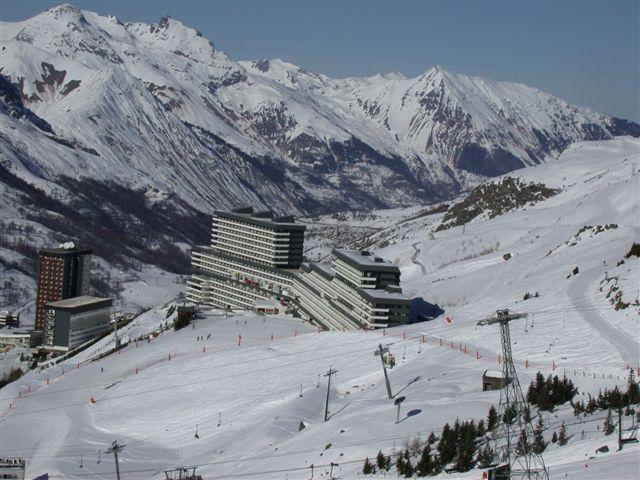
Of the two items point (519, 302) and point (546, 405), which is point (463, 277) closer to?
point (519, 302)

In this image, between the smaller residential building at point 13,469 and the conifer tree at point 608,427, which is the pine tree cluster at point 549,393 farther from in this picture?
the smaller residential building at point 13,469

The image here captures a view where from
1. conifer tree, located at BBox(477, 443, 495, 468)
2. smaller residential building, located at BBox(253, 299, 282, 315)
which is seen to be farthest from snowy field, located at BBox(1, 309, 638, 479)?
smaller residential building, located at BBox(253, 299, 282, 315)

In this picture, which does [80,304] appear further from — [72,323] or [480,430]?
[480,430]

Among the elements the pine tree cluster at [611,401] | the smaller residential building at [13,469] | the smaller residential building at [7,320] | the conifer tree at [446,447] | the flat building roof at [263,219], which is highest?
the flat building roof at [263,219]

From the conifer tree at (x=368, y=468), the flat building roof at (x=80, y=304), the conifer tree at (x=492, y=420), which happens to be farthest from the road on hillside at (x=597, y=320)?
the flat building roof at (x=80, y=304)

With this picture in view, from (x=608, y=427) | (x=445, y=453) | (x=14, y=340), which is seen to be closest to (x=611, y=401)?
(x=608, y=427)

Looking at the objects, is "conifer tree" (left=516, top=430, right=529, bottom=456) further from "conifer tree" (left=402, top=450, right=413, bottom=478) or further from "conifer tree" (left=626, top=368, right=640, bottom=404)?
"conifer tree" (left=626, top=368, right=640, bottom=404)
